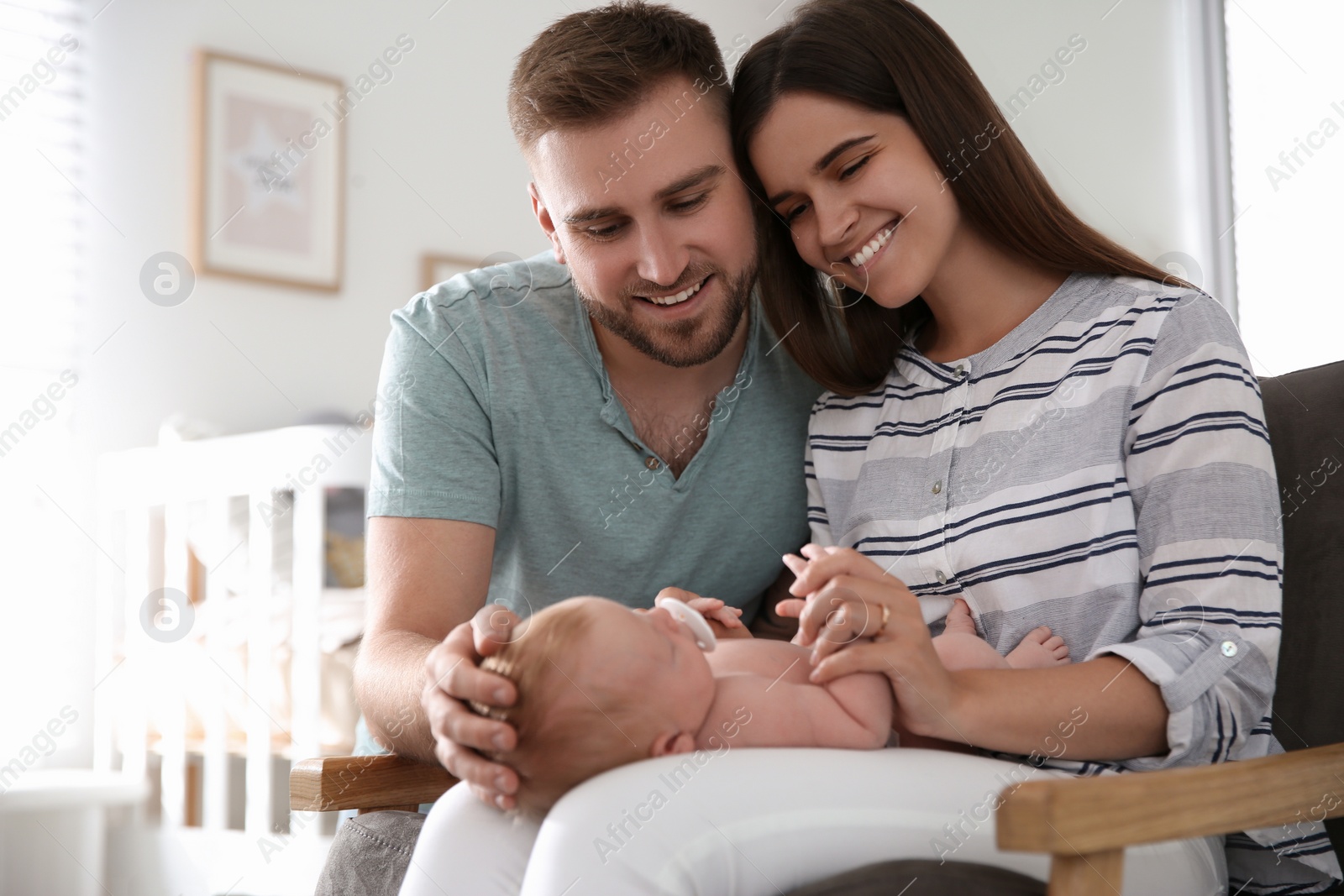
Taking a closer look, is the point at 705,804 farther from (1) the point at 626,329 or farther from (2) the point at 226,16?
(2) the point at 226,16

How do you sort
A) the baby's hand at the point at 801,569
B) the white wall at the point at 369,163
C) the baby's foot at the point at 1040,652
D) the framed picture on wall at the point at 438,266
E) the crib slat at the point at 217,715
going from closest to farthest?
the baby's hand at the point at 801,569, the baby's foot at the point at 1040,652, the crib slat at the point at 217,715, the white wall at the point at 369,163, the framed picture on wall at the point at 438,266

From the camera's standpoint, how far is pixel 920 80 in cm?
124

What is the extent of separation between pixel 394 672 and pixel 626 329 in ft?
1.80

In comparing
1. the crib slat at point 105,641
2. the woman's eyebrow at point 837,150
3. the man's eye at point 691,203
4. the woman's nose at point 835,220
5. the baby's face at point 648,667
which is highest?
the woman's eyebrow at point 837,150

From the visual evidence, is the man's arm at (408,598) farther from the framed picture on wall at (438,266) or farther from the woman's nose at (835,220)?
the framed picture on wall at (438,266)

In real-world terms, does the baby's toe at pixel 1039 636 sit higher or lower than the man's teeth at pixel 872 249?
lower

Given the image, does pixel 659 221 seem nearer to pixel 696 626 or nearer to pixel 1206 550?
pixel 696 626

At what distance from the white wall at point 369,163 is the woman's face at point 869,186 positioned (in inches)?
68.9

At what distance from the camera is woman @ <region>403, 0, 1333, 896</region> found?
85 centimetres

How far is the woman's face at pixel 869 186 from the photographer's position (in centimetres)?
125

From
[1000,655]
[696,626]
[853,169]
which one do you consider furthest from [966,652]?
[853,169]

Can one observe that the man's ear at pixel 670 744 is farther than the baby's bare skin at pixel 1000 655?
No

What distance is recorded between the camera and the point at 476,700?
88 cm

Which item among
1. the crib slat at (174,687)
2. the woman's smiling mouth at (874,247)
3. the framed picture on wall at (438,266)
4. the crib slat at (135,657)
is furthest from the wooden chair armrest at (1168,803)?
the framed picture on wall at (438,266)
